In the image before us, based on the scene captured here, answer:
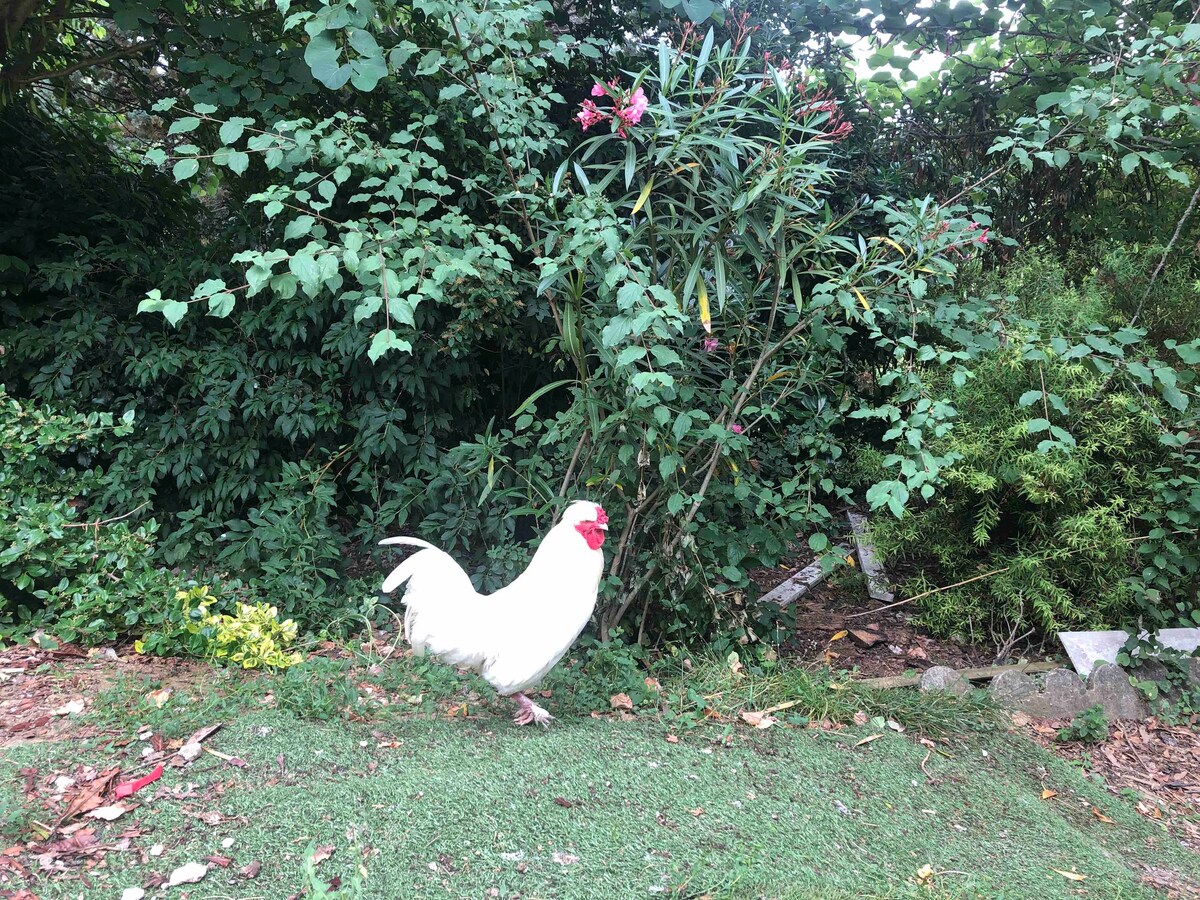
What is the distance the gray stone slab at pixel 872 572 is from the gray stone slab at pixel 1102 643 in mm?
1012

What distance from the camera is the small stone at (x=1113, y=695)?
380 cm

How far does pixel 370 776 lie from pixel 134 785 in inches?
28.1

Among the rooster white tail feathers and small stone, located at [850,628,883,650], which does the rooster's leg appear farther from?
small stone, located at [850,628,883,650]

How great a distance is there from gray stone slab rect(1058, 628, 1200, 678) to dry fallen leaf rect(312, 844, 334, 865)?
358 centimetres

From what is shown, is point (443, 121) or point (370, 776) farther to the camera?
point (443, 121)

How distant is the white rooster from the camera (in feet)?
9.88

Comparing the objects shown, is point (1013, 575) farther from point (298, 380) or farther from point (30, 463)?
point (30, 463)

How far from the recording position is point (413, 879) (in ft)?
7.11

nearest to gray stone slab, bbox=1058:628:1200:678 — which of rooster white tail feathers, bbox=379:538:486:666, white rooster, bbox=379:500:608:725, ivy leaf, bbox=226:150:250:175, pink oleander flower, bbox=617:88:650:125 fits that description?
white rooster, bbox=379:500:608:725

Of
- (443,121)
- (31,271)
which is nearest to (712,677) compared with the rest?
(443,121)

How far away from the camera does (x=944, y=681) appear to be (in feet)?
12.5

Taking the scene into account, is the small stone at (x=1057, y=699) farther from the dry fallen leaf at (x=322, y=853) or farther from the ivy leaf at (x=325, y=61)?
the ivy leaf at (x=325, y=61)

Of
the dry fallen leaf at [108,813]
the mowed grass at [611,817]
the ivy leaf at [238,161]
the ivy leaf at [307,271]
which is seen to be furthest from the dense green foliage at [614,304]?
the dry fallen leaf at [108,813]

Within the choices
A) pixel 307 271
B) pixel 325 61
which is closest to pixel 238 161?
pixel 325 61
